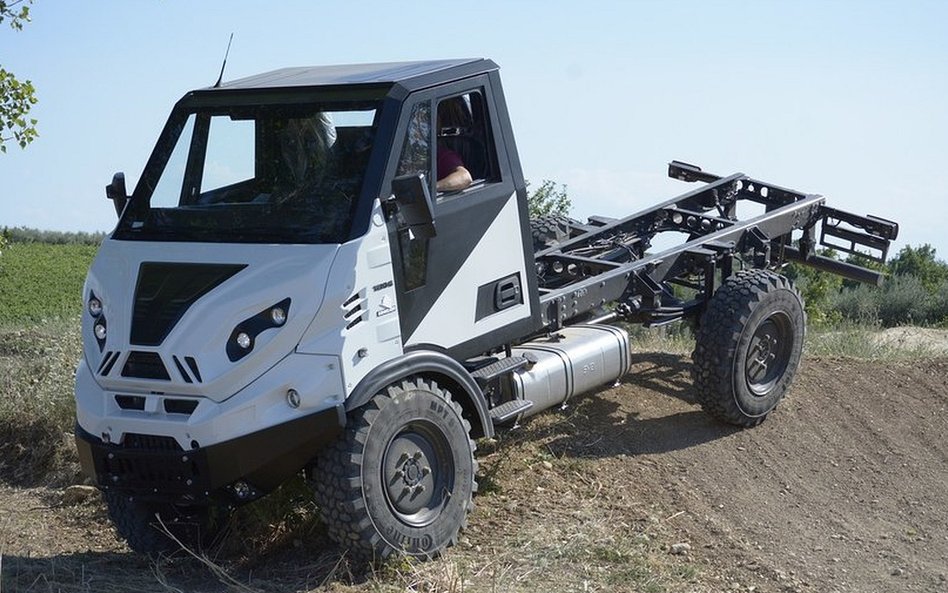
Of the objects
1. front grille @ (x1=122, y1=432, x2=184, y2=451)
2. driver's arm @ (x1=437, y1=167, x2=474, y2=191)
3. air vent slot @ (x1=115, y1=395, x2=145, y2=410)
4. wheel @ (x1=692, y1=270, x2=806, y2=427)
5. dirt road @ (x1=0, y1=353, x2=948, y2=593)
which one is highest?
driver's arm @ (x1=437, y1=167, x2=474, y2=191)

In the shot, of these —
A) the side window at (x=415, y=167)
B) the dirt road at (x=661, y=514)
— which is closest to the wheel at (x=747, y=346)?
the dirt road at (x=661, y=514)

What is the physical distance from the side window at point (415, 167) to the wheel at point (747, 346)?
9.22 ft

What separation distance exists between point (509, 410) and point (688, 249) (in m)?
2.25

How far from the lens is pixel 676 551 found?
7320 millimetres

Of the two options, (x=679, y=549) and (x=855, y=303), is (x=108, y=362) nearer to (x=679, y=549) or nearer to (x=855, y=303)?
(x=679, y=549)

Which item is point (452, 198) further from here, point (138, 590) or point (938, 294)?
point (938, 294)

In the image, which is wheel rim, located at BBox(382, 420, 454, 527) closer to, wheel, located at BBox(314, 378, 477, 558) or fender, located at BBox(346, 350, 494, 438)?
wheel, located at BBox(314, 378, 477, 558)

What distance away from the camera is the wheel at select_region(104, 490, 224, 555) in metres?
7.21

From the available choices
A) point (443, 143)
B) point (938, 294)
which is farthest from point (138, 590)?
point (938, 294)

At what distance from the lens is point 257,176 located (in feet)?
23.5

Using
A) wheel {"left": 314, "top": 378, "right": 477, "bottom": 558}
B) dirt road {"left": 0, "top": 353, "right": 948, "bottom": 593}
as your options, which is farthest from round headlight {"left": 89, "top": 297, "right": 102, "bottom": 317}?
wheel {"left": 314, "top": 378, "right": 477, "bottom": 558}

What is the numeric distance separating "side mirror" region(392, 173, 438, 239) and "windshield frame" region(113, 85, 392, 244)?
170 millimetres

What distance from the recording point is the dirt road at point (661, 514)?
682cm

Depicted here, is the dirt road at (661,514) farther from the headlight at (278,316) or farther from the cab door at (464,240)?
the headlight at (278,316)
